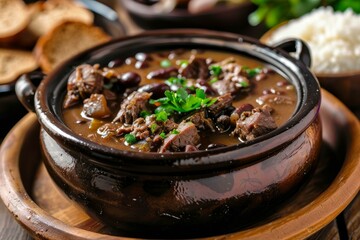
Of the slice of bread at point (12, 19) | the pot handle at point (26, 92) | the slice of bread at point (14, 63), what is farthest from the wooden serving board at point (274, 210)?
the slice of bread at point (12, 19)

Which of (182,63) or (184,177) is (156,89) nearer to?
(182,63)

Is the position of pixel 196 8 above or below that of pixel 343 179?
below

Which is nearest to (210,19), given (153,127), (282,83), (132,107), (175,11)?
(175,11)

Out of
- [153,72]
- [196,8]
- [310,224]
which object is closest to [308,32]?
[196,8]

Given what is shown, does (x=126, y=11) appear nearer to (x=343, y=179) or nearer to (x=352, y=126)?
(x=352, y=126)

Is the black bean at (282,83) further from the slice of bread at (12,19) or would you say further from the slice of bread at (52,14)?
the slice of bread at (12,19)
